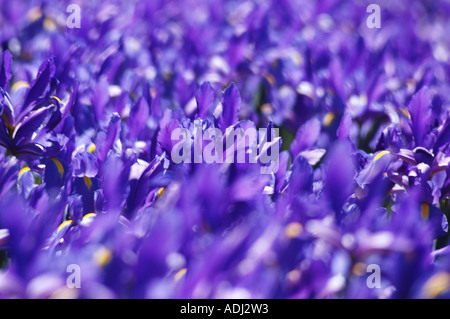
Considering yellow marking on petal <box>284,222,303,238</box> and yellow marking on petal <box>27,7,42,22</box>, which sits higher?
yellow marking on petal <box>27,7,42,22</box>

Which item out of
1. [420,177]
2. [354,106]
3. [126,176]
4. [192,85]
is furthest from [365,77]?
[126,176]

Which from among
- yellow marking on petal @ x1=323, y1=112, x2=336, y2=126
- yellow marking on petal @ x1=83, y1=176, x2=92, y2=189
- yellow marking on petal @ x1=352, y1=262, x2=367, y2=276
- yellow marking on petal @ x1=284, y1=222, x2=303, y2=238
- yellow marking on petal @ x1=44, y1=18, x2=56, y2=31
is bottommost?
yellow marking on petal @ x1=323, y1=112, x2=336, y2=126

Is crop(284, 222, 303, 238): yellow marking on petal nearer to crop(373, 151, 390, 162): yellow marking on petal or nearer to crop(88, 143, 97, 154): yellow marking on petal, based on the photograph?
crop(373, 151, 390, 162): yellow marking on petal

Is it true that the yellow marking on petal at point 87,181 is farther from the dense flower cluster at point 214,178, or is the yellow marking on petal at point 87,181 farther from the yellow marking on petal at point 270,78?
the yellow marking on petal at point 270,78

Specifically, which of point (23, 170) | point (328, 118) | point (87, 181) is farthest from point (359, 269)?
point (328, 118)

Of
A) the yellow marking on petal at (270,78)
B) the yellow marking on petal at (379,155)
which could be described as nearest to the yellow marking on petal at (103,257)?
the yellow marking on petal at (379,155)

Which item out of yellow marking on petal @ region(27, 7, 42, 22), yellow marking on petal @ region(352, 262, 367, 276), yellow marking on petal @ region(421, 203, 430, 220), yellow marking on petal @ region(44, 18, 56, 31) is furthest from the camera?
yellow marking on petal @ region(44, 18, 56, 31)

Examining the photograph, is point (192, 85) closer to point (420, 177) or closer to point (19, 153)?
point (19, 153)

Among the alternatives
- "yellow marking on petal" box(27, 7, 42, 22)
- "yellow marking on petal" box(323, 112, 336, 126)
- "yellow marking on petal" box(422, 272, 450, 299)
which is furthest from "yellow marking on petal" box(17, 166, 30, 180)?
"yellow marking on petal" box(27, 7, 42, 22)
